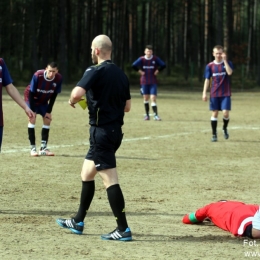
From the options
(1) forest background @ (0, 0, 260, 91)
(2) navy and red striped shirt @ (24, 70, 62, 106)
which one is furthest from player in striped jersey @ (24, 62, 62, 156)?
(1) forest background @ (0, 0, 260, 91)

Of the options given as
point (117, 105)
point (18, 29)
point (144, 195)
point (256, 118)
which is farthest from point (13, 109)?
point (18, 29)

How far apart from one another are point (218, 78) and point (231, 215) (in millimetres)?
10418

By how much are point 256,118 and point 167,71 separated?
41.4 metres

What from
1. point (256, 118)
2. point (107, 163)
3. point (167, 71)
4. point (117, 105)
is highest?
point (117, 105)

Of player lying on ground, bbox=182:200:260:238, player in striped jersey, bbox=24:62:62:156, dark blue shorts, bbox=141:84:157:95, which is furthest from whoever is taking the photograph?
dark blue shorts, bbox=141:84:157:95

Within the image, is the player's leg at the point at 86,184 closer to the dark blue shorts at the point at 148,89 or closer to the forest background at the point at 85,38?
the dark blue shorts at the point at 148,89

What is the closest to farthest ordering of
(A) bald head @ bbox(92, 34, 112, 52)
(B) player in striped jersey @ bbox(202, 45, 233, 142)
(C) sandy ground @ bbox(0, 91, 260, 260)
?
(C) sandy ground @ bbox(0, 91, 260, 260) → (A) bald head @ bbox(92, 34, 112, 52) → (B) player in striped jersey @ bbox(202, 45, 233, 142)

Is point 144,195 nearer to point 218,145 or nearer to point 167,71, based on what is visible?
point 218,145

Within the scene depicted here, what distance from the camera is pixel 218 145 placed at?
17.1 metres

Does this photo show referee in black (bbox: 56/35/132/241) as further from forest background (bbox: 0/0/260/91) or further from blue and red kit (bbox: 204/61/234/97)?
forest background (bbox: 0/0/260/91)

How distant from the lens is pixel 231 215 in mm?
8148

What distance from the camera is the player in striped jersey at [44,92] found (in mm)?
14617

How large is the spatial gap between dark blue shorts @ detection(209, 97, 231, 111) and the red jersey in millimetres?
9950

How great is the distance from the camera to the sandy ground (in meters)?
7.49
